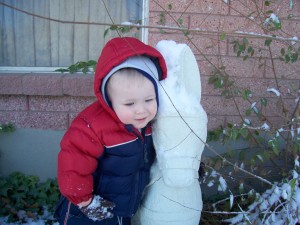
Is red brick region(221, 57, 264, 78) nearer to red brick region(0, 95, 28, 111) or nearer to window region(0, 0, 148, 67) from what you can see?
window region(0, 0, 148, 67)

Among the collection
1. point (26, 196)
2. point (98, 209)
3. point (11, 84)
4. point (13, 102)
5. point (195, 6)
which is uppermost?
point (195, 6)

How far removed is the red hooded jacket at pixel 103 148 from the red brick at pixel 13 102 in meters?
1.28

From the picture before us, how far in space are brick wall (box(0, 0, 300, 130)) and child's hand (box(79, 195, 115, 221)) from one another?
1223 mm

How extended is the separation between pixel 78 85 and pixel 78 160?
126 centimetres

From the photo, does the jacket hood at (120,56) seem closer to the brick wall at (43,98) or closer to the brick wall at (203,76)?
the brick wall at (203,76)

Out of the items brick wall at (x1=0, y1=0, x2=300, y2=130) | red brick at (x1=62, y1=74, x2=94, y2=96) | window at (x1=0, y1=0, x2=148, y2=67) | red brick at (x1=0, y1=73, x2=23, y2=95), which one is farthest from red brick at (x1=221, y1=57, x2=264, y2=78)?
red brick at (x1=0, y1=73, x2=23, y2=95)

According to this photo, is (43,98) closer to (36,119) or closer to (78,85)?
(36,119)

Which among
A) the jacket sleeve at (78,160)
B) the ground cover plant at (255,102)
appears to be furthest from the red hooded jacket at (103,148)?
the ground cover plant at (255,102)

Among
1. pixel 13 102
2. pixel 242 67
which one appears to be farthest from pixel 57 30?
pixel 242 67

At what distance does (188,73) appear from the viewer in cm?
208

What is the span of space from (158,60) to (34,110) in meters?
1.51

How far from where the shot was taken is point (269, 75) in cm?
317

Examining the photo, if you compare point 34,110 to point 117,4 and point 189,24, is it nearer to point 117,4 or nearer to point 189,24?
point 117,4

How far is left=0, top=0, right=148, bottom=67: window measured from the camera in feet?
10.7
